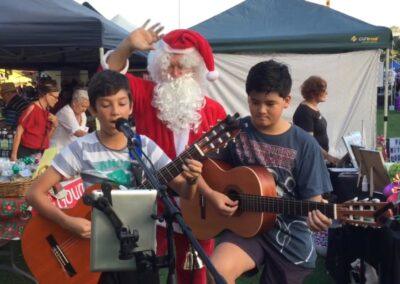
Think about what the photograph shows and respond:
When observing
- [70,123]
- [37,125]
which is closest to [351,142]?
[70,123]

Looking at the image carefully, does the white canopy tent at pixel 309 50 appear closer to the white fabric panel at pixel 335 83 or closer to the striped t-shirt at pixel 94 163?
the white fabric panel at pixel 335 83

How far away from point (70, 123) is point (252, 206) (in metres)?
4.40

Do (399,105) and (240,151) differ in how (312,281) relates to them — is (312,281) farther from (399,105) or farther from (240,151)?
(399,105)

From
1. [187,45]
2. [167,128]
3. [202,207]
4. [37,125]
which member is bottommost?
[202,207]

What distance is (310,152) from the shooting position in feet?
7.97

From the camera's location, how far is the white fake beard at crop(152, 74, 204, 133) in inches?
120

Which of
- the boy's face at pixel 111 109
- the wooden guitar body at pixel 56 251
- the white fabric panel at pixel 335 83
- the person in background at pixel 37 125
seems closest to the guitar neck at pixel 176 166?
the boy's face at pixel 111 109

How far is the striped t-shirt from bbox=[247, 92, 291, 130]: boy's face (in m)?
0.56

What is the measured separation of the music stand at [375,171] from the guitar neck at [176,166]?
7.31ft

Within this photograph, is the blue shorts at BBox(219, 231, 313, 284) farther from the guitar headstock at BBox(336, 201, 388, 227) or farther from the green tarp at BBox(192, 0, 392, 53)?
the green tarp at BBox(192, 0, 392, 53)

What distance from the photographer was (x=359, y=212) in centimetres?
236

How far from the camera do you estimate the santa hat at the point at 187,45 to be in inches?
125

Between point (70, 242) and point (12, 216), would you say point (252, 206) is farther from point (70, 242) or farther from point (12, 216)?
point (12, 216)

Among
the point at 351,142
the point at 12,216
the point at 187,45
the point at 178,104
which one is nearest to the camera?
the point at 178,104
